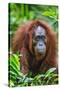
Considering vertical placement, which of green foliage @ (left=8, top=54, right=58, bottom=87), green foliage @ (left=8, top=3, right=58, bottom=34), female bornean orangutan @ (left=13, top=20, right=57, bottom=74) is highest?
green foliage @ (left=8, top=3, right=58, bottom=34)

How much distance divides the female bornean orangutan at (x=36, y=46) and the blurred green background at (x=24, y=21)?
3 cm

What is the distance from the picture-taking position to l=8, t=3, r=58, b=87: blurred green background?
1.37m

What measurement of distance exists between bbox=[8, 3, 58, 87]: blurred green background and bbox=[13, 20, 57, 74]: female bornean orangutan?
33 mm

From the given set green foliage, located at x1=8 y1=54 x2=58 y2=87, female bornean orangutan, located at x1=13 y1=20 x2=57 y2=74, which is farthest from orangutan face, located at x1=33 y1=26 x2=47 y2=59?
green foliage, located at x1=8 y1=54 x2=58 y2=87

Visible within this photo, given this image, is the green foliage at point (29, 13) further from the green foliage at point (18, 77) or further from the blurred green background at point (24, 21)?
the green foliage at point (18, 77)

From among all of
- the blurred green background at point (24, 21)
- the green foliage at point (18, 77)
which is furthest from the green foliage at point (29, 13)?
the green foliage at point (18, 77)

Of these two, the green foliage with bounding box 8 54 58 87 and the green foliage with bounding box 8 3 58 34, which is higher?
the green foliage with bounding box 8 3 58 34

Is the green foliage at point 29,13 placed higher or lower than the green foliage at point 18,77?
higher

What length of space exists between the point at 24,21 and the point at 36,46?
189 mm

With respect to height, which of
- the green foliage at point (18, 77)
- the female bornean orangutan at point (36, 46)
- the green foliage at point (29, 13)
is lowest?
the green foliage at point (18, 77)

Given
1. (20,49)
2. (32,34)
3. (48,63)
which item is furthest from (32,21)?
(48,63)

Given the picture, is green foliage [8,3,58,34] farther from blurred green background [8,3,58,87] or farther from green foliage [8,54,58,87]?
green foliage [8,54,58,87]

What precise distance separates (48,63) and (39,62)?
64 mm

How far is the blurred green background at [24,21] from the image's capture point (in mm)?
1374
